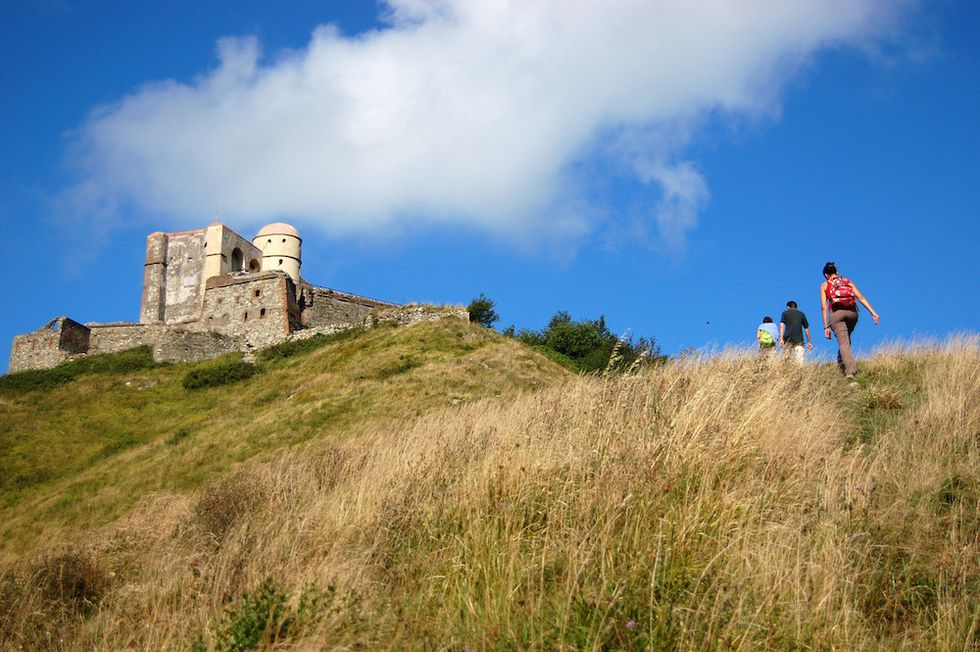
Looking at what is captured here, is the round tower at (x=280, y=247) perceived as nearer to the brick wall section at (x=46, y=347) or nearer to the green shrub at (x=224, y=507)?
the brick wall section at (x=46, y=347)

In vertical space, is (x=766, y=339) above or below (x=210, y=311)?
below

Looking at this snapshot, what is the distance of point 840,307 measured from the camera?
12.5 m

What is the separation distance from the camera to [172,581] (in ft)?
20.3

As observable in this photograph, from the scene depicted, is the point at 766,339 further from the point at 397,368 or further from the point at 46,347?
the point at 46,347

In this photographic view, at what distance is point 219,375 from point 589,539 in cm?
3218

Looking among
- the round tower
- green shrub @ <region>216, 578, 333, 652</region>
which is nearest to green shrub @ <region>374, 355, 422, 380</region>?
green shrub @ <region>216, 578, 333, 652</region>

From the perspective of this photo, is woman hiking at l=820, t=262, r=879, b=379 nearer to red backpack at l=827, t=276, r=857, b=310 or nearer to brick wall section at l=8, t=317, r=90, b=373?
red backpack at l=827, t=276, r=857, b=310

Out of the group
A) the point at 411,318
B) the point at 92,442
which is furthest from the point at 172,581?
the point at 411,318

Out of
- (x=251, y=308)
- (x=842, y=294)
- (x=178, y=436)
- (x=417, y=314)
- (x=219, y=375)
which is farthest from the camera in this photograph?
(x=251, y=308)

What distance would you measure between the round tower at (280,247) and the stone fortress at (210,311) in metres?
0.65

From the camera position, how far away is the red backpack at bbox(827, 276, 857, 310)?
40.7ft

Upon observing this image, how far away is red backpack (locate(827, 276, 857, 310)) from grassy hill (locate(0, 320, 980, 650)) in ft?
7.06

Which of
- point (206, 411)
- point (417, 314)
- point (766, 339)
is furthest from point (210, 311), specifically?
point (766, 339)

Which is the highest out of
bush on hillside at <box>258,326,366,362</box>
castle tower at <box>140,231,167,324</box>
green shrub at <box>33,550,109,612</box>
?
castle tower at <box>140,231,167,324</box>
